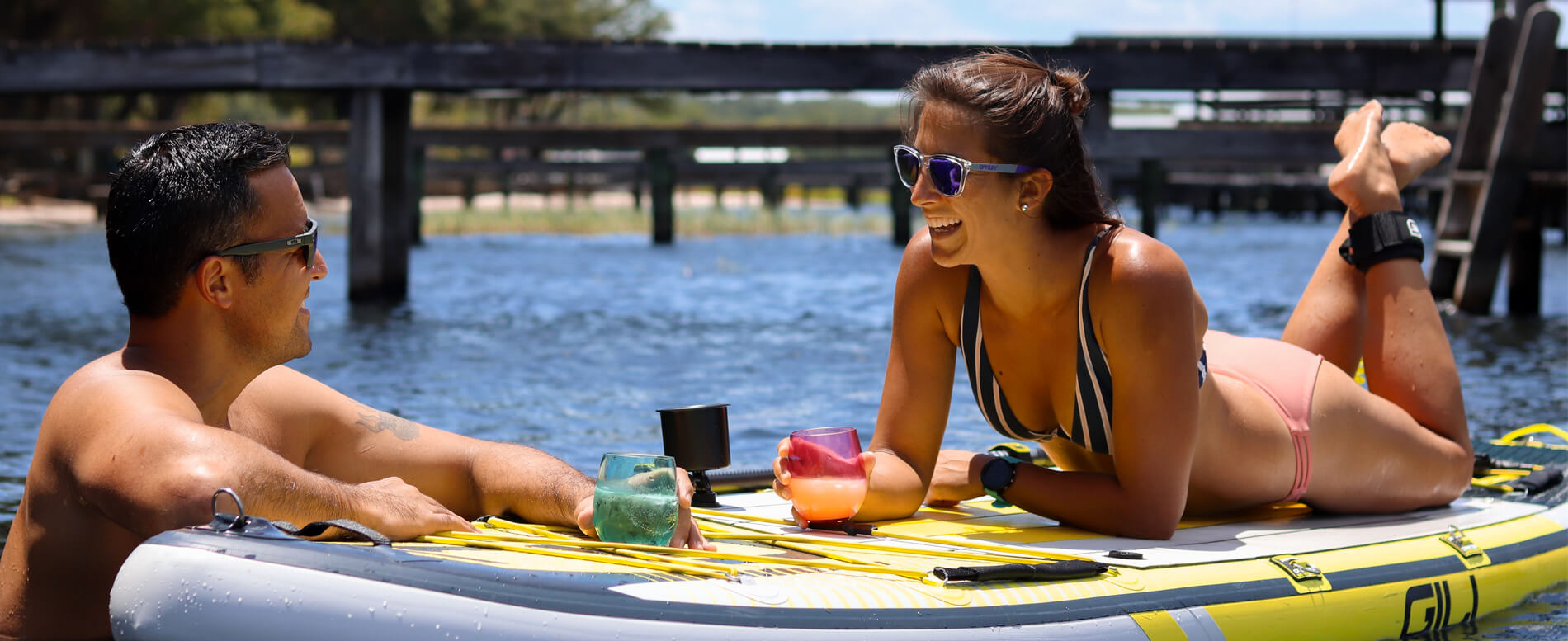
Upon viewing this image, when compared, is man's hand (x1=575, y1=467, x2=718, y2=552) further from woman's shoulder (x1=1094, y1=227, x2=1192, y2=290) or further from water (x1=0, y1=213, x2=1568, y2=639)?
water (x1=0, y1=213, x2=1568, y2=639)

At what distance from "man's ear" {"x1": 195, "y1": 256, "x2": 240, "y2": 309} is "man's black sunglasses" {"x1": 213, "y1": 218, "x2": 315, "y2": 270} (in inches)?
0.8

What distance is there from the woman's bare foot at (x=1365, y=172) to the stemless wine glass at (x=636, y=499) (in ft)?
7.53

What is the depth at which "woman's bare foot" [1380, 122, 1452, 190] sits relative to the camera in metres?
4.21

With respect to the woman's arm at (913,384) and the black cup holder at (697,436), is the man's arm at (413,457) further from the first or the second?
the woman's arm at (913,384)

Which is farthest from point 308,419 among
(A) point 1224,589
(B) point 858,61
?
(B) point 858,61

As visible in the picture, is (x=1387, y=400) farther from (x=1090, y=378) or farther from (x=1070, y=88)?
(x=1070, y=88)

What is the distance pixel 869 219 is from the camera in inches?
1361

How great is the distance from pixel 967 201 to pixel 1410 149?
1.85m

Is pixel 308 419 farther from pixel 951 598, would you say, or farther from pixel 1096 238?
pixel 1096 238

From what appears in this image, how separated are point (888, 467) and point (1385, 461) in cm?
135

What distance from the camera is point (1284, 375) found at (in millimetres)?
3709

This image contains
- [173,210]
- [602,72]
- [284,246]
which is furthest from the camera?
[602,72]

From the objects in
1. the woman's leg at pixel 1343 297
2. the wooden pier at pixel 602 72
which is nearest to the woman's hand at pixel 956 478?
the woman's leg at pixel 1343 297

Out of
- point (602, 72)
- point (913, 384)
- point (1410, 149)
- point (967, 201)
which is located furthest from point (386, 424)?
point (602, 72)
